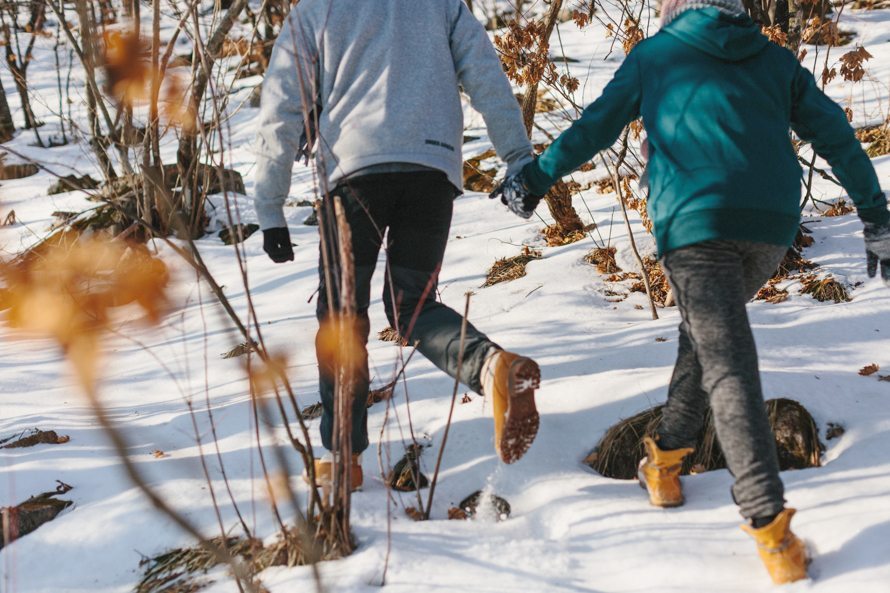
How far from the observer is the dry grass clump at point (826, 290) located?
3590mm

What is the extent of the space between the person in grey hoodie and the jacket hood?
0.65 metres

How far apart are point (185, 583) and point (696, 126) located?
1731 millimetres

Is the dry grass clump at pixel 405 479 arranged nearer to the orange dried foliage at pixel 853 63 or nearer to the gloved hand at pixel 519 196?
the gloved hand at pixel 519 196

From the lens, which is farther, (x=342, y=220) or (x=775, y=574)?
(x=775, y=574)

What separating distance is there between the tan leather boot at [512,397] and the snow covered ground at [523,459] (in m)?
0.26

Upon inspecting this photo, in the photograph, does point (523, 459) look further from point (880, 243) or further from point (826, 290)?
point (826, 290)

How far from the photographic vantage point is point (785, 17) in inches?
160

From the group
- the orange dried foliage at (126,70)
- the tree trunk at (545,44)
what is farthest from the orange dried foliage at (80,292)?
the tree trunk at (545,44)

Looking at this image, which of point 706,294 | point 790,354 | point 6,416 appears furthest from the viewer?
point 6,416

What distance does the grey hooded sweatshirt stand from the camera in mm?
2066

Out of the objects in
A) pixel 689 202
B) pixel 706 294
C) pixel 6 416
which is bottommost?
pixel 6 416

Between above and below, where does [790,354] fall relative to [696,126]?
below

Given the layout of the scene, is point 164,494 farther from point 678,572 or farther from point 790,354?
point 790,354

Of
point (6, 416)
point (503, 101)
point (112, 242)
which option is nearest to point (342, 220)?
point (112, 242)
